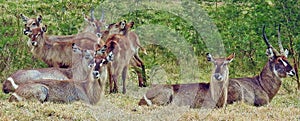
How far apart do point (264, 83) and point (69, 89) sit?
2.87 m

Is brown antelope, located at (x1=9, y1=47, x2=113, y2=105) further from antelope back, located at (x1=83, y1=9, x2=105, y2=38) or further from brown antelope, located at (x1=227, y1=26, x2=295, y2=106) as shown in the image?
antelope back, located at (x1=83, y1=9, x2=105, y2=38)

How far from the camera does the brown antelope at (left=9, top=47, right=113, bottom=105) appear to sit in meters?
9.09

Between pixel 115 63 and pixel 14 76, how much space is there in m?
1.67

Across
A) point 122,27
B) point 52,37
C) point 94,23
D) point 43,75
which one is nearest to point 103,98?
point 43,75

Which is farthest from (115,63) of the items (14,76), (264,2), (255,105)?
(264,2)

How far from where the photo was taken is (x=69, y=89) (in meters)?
9.39

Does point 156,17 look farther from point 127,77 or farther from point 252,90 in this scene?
point 252,90

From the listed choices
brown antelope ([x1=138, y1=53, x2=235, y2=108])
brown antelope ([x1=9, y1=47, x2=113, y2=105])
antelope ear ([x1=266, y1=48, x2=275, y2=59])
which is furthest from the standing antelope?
antelope ear ([x1=266, y1=48, x2=275, y2=59])

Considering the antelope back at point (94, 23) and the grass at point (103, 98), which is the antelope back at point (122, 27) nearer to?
the grass at point (103, 98)

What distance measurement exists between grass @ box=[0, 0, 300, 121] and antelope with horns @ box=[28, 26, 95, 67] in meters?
0.34

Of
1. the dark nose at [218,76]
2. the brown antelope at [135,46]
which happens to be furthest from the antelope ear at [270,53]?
the brown antelope at [135,46]

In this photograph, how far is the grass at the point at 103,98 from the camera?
26.8ft

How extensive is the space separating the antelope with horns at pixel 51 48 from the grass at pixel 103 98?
341 mm

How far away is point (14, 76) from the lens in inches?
403
